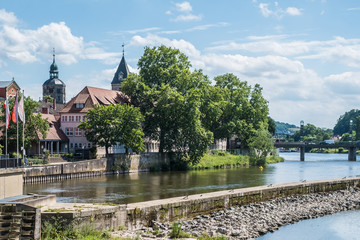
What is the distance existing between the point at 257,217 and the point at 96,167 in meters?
36.1

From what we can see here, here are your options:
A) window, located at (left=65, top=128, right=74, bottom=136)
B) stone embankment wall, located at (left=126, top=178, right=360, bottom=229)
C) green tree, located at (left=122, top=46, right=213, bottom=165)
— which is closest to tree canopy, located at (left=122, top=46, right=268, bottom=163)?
green tree, located at (left=122, top=46, right=213, bottom=165)

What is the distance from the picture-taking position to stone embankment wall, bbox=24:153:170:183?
Answer: 54.2 metres

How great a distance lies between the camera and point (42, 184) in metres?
51.9

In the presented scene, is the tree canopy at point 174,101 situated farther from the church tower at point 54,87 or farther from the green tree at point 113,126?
the church tower at point 54,87

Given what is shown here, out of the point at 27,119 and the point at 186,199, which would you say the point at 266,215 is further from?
the point at 27,119

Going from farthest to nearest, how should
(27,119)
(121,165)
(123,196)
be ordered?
(121,165) → (27,119) → (123,196)

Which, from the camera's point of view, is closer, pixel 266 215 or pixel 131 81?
pixel 266 215

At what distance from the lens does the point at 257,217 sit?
3061 centimetres

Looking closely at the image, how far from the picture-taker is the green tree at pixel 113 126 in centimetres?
6844

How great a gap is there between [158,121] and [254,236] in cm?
4974

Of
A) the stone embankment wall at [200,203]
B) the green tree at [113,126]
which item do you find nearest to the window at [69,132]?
the green tree at [113,126]

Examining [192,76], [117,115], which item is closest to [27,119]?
[117,115]

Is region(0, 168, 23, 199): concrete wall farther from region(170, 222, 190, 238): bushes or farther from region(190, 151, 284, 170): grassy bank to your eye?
region(190, 151, 284, 170): grassy bank

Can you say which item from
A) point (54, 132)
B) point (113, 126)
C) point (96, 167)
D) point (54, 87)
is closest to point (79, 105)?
point (54, 132)
